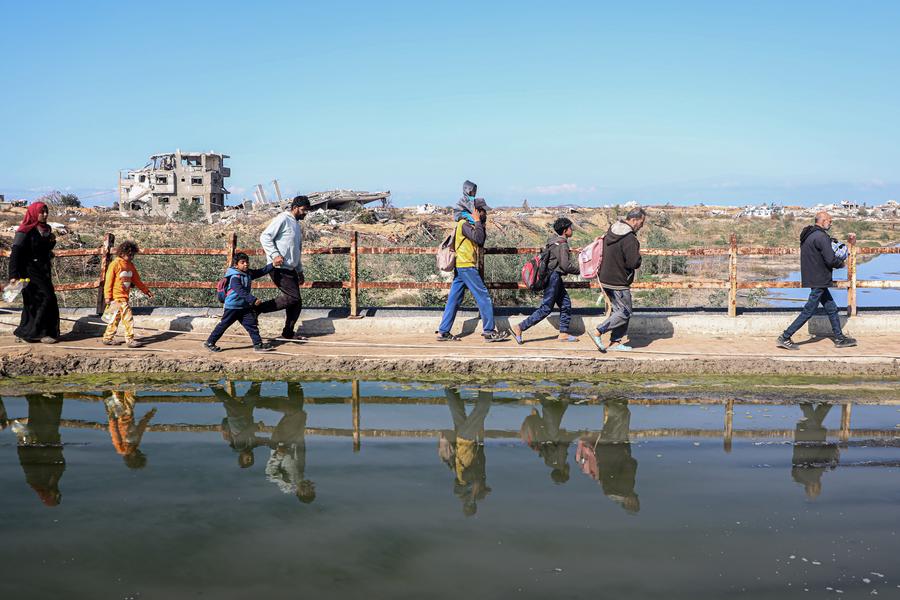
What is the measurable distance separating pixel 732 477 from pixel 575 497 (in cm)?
125

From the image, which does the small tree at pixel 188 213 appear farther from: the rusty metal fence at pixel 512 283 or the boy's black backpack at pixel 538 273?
the boy's black backpack at pixel 538 273

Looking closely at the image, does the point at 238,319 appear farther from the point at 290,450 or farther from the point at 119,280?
the point at 290,450

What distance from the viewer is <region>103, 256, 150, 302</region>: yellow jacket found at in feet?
33.5

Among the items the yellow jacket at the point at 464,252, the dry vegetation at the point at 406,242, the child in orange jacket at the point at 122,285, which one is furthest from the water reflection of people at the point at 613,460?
the dry vegetation at the point at 406,242

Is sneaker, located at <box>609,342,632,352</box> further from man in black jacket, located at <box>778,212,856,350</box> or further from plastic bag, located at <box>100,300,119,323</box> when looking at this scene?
plastic bag, located at <box>100,300,119,323</box>

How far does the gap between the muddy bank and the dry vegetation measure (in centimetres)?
784

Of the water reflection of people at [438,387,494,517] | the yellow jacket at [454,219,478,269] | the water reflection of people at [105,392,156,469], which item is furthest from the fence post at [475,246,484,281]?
the water reflection of people at [105,392,156,469]

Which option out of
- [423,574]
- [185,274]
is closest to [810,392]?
[423,574]

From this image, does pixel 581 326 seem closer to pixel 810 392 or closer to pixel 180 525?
pixel 810 392

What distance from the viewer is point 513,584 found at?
4.59 meters

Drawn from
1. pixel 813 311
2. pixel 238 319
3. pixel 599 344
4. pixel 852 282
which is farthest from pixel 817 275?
pixel 238 319

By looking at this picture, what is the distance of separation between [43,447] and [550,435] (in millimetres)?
4116

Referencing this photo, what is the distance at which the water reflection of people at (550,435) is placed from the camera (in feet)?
21.6

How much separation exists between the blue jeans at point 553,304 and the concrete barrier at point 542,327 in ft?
1.77
